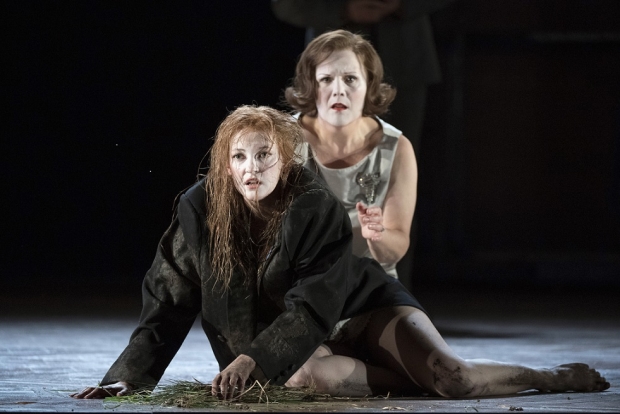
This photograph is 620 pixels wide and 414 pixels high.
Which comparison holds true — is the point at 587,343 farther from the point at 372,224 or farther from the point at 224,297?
the point at 224,297

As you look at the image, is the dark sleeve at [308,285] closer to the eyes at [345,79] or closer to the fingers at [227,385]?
the fingers at [227,385]

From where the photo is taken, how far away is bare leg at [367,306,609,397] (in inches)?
115

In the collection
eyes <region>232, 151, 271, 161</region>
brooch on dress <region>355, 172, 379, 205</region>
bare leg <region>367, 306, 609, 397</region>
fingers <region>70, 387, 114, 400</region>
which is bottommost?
fingers <region>70, 387, 114, 400</region>

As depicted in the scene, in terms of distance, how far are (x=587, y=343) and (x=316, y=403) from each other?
200cm

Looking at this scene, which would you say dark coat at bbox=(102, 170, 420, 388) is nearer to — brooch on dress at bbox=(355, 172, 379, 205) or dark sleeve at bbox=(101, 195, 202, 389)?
dark sleeve at bbox=(101, 195, 202, 389)

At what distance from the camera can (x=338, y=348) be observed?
3061 millimetres

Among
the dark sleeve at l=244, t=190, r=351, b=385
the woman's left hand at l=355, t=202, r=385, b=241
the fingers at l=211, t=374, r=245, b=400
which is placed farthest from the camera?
the woman's left hand at l=355, t=202, r=385, b=241

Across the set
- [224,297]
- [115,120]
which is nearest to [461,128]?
[115,120]

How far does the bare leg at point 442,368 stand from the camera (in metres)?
2.92

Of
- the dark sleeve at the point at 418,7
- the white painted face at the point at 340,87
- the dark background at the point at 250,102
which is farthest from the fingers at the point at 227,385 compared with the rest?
the dark background at the point at 250,102

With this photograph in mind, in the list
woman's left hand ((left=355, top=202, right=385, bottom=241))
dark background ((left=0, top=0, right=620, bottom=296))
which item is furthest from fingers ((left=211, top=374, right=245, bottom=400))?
dark background ((left=0, top=0, right=620, bottom=296))

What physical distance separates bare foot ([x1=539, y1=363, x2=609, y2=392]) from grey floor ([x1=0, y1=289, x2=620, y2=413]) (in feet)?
0.15

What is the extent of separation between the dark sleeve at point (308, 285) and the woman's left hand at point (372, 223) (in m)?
0.45

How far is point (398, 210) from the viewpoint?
11.3ft
